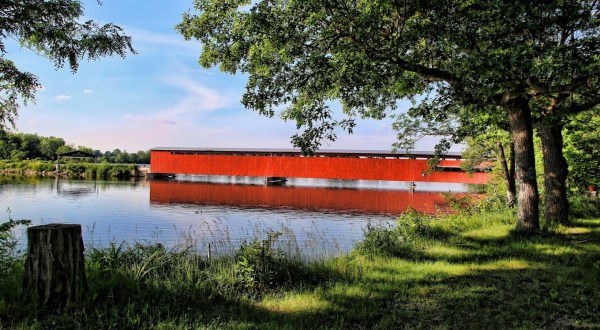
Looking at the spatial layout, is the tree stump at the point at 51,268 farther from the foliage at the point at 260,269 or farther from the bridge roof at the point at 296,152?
the bridge roof at the point at 296,152

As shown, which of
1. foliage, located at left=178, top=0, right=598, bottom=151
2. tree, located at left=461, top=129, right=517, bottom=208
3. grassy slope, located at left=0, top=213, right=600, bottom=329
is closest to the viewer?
grassy slope, located at left=0, top=213, right=600, bottom=329

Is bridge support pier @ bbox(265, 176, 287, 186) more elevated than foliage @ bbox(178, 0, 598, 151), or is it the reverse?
foliage @ bbox(178, 0, 598, 151)

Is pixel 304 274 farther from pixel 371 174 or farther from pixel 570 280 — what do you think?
pixel 371 174

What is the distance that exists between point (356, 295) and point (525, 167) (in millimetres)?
5898

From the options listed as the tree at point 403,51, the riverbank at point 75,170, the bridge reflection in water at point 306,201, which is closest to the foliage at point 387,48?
the tree at point 403,51

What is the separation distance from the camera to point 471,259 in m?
6.81

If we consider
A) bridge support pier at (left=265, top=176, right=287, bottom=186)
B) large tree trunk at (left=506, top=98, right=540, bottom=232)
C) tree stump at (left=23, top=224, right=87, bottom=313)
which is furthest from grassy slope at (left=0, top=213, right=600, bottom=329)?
bridge support pier at (left=265, top=176, right=287, bottom=186)

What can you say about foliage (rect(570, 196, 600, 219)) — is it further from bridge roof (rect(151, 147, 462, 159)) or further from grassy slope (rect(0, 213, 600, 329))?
bridge roof (rect(151, 147, 462, 159))

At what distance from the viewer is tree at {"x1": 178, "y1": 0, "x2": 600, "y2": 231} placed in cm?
680

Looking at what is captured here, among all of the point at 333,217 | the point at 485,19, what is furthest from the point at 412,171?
the point at 485,19

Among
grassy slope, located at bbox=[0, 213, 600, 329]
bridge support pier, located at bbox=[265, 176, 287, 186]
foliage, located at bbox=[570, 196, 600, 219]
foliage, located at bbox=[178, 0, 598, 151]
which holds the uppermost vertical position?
foliage, located at bbox=[178, 0, 598, 151]

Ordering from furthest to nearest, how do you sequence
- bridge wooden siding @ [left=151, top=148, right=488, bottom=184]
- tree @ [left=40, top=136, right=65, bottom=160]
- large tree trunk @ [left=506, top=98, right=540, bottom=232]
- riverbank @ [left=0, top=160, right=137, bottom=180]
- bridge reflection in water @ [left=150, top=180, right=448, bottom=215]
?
tree @ [left=40, top=136, right=65, bottom=160] → riverbank @ [left=0, top=160, right=137, bottom=180] → bridge wooden siding @ [left=151, top=148, right=488, bottom=184] → bridge reflection in water @ [left=150, top=180, right=448, bottom=215] → large tree trunk @ [left=506, top=98, right=540, bottom=232]

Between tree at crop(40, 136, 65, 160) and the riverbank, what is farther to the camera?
Answer: tree at crop(40, 136, 65, 160)

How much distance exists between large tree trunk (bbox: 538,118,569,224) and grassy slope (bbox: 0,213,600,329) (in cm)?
288
